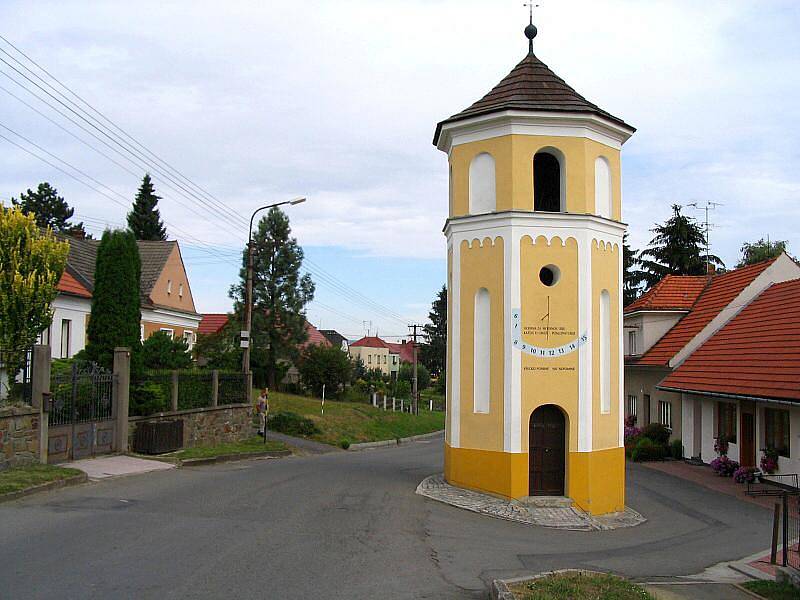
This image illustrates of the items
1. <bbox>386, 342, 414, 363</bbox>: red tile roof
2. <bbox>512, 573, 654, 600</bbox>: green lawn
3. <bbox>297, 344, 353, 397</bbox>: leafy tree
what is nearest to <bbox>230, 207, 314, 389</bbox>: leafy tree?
<bbox>297, 344, 353, 397</bbox>: leafy tree

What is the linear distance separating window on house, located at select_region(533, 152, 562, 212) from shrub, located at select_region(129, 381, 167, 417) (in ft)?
39.0

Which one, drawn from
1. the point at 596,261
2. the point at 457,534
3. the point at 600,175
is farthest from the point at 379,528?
the point at 600,175

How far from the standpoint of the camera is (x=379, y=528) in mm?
12680

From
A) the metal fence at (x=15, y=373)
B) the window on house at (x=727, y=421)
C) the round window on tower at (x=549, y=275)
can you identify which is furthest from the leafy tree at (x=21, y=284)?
the window on house at (x=727, y=421)

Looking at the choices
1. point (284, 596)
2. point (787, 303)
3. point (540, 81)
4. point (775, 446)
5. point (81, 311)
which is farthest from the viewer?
point (81, 311)

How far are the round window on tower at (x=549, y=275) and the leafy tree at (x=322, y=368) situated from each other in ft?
104

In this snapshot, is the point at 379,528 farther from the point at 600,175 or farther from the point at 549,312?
the point at 600,175

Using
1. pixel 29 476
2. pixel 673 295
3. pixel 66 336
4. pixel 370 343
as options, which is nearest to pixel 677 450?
pixel 673 295

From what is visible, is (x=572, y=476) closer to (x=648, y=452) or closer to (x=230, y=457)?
(x=230, y=457)

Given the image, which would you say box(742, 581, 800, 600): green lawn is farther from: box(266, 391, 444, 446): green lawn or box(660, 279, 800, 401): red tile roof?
box(266, 391, 444, 446): green lawn

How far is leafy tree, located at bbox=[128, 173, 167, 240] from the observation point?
2370 inches

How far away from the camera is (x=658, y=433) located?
29.6m

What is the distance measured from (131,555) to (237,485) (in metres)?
6.82

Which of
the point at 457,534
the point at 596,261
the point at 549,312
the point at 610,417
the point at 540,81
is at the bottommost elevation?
the point at 457,534
